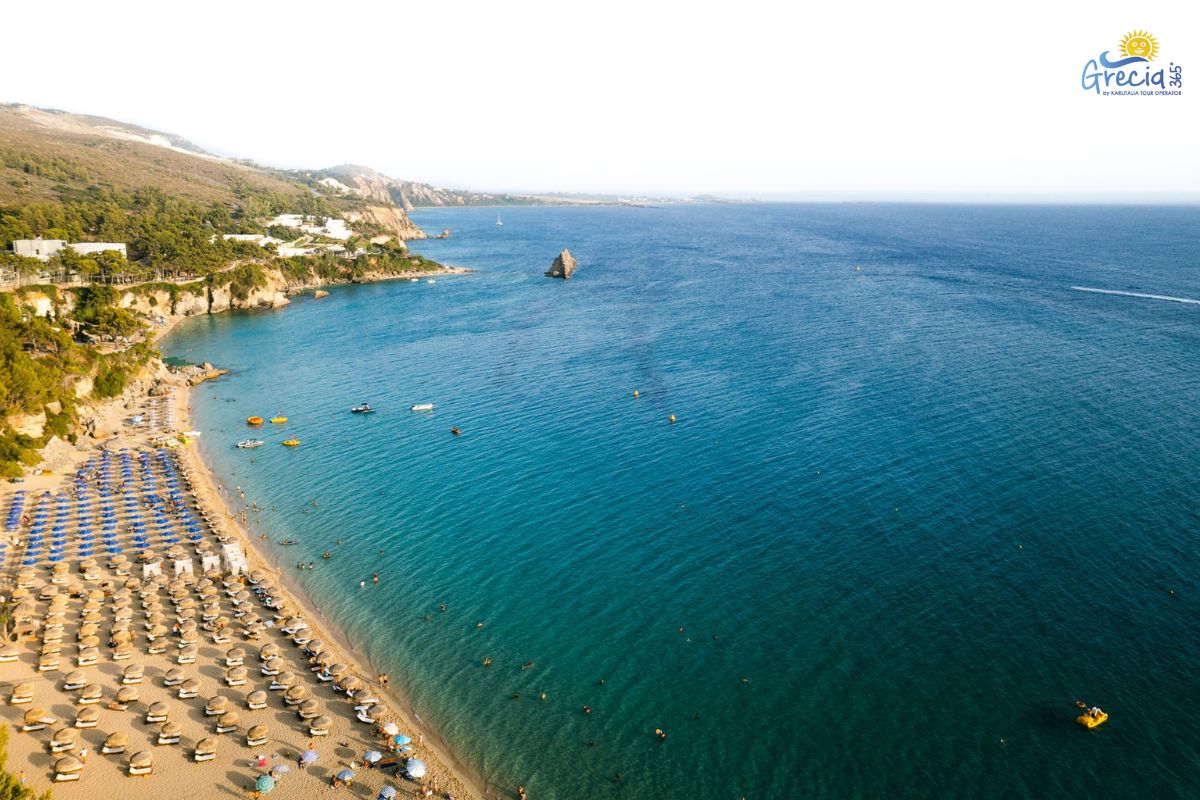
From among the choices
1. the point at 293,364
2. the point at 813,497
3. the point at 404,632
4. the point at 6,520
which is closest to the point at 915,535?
the point at 813,497

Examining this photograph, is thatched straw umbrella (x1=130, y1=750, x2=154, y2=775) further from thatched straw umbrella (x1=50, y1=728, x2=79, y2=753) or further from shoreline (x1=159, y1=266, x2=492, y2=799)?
shoreline (x1=159, y1=266, x2=492, y2=799)

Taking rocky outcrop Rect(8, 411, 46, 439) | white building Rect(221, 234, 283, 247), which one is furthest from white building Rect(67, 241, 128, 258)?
rocky outcrop Rect(8, 411, 46, 439)

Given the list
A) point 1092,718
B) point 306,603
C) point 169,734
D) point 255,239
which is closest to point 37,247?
point 255,239

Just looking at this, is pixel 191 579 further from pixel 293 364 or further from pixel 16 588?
pixel 293 364

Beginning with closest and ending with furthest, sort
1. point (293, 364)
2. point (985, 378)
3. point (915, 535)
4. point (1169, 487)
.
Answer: point (915, 535) → point (1169, 487) → point (985, 378) → point (293, 364)

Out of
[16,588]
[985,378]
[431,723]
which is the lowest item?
[431,723]
